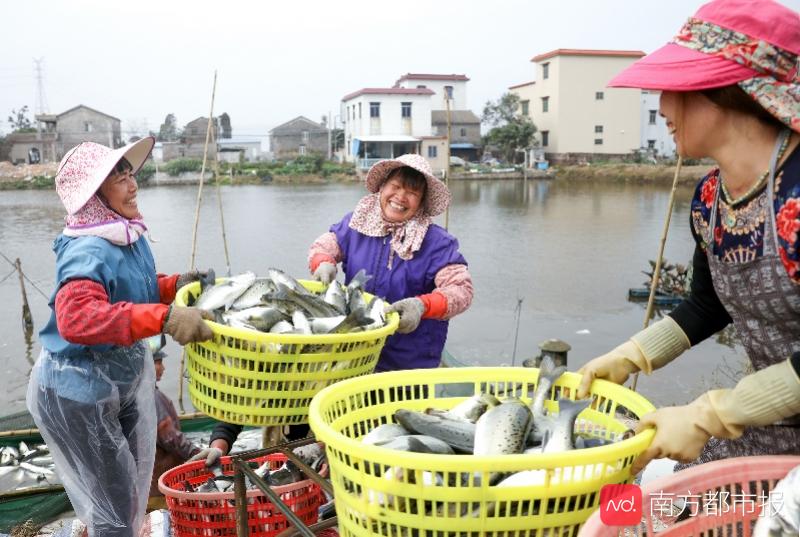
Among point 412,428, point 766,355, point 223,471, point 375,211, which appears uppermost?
point 375,211

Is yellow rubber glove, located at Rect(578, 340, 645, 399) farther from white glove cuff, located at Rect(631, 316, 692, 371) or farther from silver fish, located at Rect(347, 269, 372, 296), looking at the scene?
silver fish, located at Rect(347, 269, 372, 296)

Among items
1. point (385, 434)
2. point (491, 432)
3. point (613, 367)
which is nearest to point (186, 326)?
point (385, 434)

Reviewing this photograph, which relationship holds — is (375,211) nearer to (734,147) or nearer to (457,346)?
(734,147)

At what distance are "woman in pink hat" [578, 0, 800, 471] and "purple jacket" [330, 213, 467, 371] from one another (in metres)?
1.34

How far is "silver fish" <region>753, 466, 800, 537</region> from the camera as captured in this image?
1.18 m

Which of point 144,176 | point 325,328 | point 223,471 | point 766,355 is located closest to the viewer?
point 766,355

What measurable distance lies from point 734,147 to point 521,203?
3134cm

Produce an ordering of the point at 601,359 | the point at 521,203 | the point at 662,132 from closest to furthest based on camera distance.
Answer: the point at 601,359
the point at 521,203
the point at 662,132

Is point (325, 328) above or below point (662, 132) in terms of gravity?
below

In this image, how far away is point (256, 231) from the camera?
23.8m

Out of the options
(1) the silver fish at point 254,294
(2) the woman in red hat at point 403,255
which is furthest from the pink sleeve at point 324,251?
(1) the silver fish at point 254,294

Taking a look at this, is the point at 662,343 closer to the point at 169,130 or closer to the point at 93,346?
the point at 93,346

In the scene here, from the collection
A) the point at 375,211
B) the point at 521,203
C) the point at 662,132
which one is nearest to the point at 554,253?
the point at 521,203

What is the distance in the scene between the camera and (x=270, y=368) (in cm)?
219
